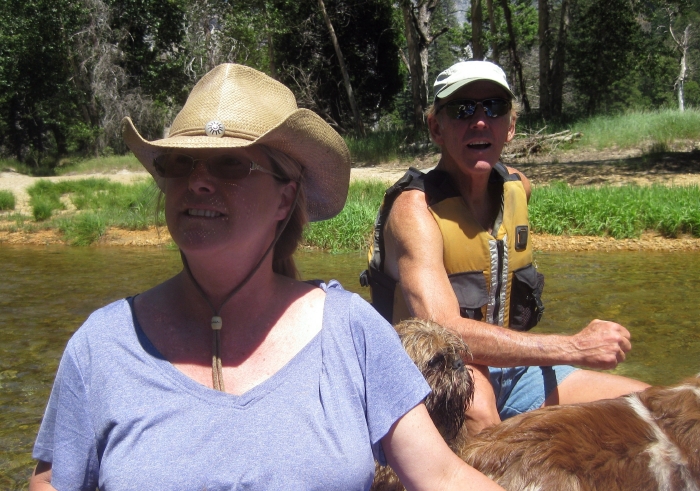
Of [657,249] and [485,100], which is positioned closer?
[485,100]

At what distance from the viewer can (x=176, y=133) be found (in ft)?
7.58

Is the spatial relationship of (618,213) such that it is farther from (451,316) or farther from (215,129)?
(215,129)

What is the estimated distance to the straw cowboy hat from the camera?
2164 mm

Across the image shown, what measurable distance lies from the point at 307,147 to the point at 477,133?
1.34 meters

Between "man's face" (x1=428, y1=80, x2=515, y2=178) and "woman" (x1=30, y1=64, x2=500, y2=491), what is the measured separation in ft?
3.97

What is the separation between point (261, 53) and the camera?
28.0m

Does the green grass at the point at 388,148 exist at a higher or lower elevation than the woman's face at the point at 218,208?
lower

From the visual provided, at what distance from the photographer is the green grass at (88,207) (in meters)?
13.3

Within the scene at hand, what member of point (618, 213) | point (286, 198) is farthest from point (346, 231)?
point (286, 198)

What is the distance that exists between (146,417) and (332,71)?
30.9m

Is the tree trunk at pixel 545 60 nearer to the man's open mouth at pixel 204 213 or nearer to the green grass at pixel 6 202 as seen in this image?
the green grass at pixel 6 202

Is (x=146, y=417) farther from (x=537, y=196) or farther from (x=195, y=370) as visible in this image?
(x=537, y=196)

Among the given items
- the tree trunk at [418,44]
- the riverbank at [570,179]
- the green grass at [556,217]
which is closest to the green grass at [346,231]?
the green grass at [556,217]

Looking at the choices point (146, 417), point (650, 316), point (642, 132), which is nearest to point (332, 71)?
point (642, 132)
